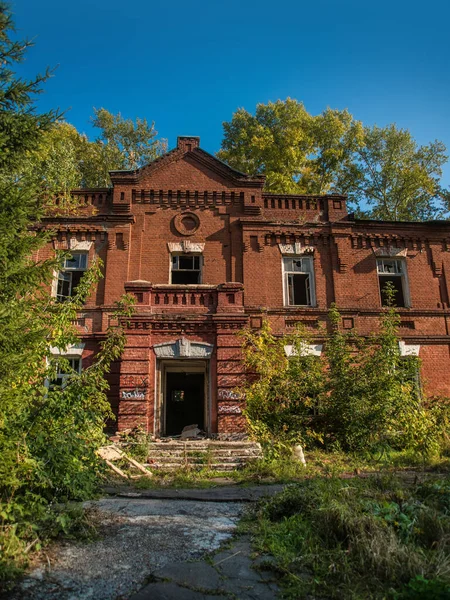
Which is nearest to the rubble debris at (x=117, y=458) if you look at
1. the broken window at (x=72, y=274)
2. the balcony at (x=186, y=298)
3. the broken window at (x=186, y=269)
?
the balcony at (x=186, y=298)

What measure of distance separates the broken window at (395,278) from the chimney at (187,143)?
312 inches

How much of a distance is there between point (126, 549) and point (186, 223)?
12835 mm

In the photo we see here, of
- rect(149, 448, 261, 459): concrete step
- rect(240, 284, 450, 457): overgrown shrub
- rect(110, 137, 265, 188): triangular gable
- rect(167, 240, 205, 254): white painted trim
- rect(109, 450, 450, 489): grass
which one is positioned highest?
rect(110, 137, 265, 188): triangular gable

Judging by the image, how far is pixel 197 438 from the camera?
12.5 metres

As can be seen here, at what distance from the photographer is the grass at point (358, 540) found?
4191 millimetres

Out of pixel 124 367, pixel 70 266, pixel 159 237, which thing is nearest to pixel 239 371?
pixel 124 367

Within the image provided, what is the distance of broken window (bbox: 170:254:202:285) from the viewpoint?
16359 mm

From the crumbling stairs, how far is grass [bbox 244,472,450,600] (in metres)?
4.28

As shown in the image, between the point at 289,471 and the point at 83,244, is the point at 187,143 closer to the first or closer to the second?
the point at 83,244

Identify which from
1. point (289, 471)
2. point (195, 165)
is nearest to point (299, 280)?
point (195, 165)

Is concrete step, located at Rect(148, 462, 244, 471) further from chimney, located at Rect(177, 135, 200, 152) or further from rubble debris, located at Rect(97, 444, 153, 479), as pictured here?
chimney, located at Rect(177, 135, 200, 152)

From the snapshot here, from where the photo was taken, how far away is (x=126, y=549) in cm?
511

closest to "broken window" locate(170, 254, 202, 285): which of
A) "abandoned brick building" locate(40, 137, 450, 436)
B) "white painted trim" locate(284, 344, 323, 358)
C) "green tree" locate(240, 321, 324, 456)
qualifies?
"abandoned brick building" locate(40, 137, 450, 436)

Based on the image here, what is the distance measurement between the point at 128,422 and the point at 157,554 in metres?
7.53
